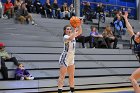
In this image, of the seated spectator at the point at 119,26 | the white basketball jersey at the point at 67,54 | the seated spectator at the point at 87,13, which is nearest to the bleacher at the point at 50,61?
the white basketball jersey at the point at 67,54

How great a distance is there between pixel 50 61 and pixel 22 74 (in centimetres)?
203

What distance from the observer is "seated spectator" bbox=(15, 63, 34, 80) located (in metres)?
9.41

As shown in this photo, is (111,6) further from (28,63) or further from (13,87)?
(13,87)

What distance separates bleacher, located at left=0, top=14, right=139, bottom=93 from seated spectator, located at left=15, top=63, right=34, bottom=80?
210 mm

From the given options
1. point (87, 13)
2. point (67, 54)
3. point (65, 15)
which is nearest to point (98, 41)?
point (65, 15)

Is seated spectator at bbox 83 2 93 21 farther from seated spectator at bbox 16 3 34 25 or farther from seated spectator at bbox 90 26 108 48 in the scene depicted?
seated spectator at bbox 16 3 34 25

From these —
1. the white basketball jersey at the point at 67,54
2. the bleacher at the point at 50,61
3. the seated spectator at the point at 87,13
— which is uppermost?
the seated spectator at the point at 87,13

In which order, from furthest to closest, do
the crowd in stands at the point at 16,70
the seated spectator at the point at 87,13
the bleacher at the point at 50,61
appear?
the seated spectator at the point at 87,13
the bleacher at the point at 50,61
the crowd in stands at the point at 16,70

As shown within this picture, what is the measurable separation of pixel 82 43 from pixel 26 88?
5.19 metres

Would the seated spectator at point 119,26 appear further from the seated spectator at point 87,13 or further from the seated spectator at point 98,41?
the seated spectator at point 98,41

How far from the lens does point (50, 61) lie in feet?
37.5

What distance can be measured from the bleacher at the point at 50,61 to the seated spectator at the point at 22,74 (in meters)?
0.21

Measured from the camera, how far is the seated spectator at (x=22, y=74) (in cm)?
941

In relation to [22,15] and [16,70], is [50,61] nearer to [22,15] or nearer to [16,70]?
[16,70]
